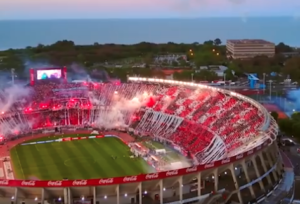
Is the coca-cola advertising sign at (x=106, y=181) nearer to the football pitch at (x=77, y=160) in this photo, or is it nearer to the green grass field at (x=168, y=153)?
the football pitch at (x=77, y=160)

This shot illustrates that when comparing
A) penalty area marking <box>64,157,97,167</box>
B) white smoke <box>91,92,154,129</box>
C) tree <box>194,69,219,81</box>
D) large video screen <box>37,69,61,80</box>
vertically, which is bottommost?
penalty area marking <box>64,157,97,167</box>

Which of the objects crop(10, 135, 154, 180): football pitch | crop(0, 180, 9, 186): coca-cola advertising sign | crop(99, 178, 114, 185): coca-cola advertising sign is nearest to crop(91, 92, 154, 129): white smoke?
crop(10, 135, 154, 180): football pitch

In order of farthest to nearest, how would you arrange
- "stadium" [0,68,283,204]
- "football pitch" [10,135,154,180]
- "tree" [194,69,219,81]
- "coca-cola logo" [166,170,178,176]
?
"tree" [194,69,219,81], "football pitch" [10,135,154,180], "stadium" [0,68,283,204], "coca-cola logo" [166,170,178,176]

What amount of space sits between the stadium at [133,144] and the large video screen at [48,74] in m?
0.15

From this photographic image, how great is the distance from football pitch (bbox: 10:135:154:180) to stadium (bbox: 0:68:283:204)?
105mm

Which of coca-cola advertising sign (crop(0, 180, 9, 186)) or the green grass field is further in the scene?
the green grass field

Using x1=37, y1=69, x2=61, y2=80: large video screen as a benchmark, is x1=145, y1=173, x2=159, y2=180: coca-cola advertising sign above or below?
below

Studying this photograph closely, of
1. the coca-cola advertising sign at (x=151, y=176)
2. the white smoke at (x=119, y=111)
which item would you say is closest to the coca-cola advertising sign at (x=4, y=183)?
the coca-cola advertising sign at (x=151, y=176)

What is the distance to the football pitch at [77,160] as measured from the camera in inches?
1635

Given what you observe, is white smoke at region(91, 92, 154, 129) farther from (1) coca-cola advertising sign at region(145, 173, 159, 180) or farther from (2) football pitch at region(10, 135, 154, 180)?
(1) coca-cola advertising sign at region(145, 173, 159, 180)

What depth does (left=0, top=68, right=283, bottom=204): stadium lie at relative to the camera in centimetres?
2961

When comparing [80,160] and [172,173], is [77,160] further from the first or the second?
[172,173]

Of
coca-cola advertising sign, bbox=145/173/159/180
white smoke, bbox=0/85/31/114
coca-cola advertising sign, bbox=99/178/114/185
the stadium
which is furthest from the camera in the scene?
white smoke, bbox=0/85/31/114

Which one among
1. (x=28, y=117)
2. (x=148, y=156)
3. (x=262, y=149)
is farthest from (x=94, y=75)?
(x=262, y=149)
